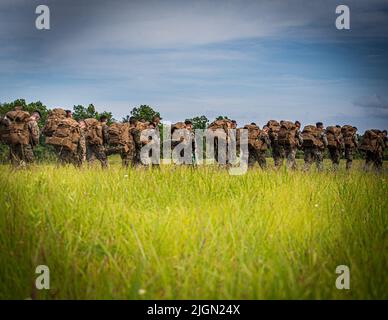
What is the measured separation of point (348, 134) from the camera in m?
25.5

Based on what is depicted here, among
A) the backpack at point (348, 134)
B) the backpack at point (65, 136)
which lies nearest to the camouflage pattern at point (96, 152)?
the backpack at point (65, 136)

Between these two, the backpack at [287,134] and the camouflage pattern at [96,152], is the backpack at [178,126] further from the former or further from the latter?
the backpack at [287,134]

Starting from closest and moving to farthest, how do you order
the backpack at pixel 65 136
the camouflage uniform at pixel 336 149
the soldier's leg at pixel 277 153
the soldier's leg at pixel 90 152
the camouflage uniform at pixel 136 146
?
the backpack at pixel 65 136
the camouflage uniform at pixel 136 146
the soldier's leg at pixel 90 152
the soldier's leg at pixel 277 153
the camouflage uniform at pixel 336 149

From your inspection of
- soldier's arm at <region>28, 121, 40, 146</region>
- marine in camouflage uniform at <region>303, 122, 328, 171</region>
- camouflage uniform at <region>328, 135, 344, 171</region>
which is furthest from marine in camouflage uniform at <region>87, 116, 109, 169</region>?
camouflage uniform at <region>328, 135, 344, 171</region>

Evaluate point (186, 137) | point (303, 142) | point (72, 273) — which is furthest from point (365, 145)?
point (72, 273)

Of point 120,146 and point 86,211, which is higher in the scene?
point 120,146

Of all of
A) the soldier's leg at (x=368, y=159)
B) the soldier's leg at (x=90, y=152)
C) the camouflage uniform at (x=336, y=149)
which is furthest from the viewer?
the camouflage uniform at (x=336, y=149)

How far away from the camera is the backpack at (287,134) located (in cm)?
2278

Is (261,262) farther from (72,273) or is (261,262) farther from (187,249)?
(72,273)

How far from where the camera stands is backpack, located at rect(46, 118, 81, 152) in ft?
59.0

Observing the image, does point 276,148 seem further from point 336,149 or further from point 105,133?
point 105,133

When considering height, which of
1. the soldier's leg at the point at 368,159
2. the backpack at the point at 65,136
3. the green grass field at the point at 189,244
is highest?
the backpack at the point at 65,136

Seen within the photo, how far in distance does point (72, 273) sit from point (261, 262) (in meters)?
1.80

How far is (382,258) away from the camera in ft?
16.1
